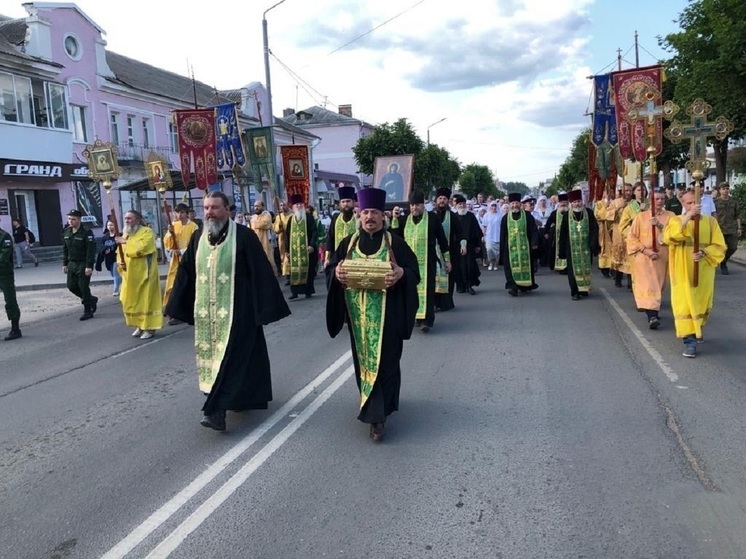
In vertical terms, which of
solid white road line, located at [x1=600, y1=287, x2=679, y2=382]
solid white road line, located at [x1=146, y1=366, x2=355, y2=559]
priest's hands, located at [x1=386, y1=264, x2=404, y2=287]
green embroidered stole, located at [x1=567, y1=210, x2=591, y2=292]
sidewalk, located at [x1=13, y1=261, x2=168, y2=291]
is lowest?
solid white road line, located at [x1=600, y1=287, x2=679, y2=382]

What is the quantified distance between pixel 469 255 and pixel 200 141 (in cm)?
752

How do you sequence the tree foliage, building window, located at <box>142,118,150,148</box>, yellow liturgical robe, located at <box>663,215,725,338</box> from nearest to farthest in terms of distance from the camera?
yellow liturgical robe, located at <box>663,215,725,338</box>, building window, located at <box>142,118,150,148</box>, the tree foliage

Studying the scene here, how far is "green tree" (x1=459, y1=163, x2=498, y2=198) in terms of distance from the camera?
8869cm

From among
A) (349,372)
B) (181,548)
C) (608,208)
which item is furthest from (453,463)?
(608,208)

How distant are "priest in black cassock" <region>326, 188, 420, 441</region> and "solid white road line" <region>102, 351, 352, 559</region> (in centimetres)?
84

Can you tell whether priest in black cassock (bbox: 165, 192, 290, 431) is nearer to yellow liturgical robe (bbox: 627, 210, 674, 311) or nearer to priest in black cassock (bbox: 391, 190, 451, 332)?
priest in black cassock (bbox: 391, 190, 451, 332)

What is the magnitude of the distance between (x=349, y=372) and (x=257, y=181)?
42.3ft

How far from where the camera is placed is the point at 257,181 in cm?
1903

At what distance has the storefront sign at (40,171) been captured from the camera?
76.9 ft

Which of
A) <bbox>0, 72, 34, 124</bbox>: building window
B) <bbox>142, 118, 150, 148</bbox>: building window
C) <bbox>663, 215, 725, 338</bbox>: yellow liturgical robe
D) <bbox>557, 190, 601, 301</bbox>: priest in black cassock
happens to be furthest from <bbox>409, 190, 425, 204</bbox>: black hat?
<bbox>142, 118, 150, 148</bbox>: building window

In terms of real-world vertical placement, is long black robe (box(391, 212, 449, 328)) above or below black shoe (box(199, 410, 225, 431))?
above

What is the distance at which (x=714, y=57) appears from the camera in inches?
881

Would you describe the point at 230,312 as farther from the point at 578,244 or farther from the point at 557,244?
the point at 557,244

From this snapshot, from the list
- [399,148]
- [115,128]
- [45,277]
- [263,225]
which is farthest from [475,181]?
[263,225]
